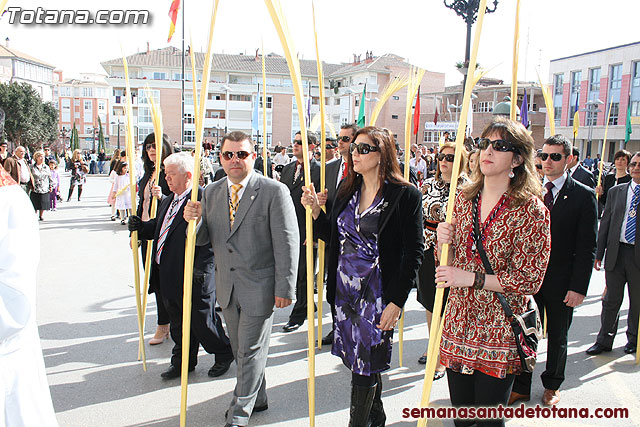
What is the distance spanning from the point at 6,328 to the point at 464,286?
201 cm

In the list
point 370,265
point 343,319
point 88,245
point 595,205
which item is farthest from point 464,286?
point 88,245

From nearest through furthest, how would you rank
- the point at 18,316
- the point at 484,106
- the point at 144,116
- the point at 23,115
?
1. the point at 18,316
2. the point at 23,115
3. the point at 484,106
4. the point at 144,116

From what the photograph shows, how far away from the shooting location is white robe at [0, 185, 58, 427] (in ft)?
6.64

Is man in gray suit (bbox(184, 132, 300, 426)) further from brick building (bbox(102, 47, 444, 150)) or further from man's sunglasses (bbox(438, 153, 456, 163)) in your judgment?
brick building (bbox(102, 47, 444, 150))

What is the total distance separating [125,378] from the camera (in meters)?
4.32

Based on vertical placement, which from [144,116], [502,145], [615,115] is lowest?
[502,145]

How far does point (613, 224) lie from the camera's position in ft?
17.7

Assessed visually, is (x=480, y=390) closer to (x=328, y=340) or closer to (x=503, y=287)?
(x=503, y=287)

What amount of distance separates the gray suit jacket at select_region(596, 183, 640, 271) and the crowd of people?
15mm

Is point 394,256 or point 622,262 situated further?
point 622,262

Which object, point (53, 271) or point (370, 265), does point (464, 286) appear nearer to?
point (370, 265)

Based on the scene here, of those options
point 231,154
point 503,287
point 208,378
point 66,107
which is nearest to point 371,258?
point 503,287

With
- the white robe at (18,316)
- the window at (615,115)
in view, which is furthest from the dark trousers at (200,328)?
the window at (615,115)

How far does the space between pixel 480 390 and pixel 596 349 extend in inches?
124
